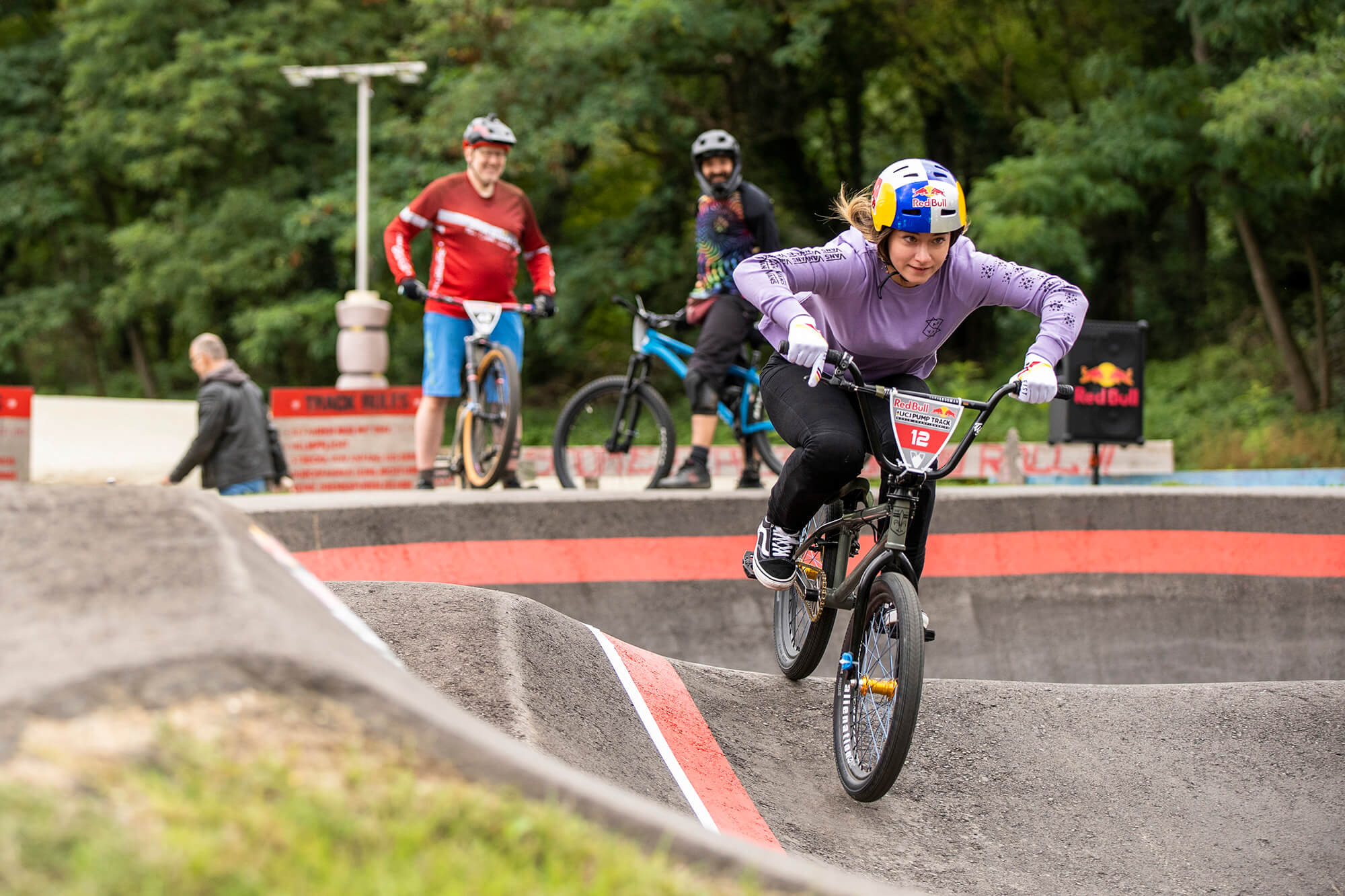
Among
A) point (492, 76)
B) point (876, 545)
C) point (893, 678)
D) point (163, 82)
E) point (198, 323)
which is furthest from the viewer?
point (198, 323)

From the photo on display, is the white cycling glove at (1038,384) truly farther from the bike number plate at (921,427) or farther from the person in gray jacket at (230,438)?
the person in gray jacket at (230,438)

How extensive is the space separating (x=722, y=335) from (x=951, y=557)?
6.58ft

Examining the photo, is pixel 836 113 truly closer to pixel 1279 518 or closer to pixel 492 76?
pixel 492 76

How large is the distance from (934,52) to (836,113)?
3196 mm

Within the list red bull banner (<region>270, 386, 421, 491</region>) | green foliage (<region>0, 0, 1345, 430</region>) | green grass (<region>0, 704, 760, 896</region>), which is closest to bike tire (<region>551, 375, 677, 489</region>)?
red bull banner (<region>270, 386, 421, 491</region>)

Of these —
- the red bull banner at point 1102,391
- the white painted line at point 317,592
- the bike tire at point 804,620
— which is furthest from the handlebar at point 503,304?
the white painted line at point 317,592

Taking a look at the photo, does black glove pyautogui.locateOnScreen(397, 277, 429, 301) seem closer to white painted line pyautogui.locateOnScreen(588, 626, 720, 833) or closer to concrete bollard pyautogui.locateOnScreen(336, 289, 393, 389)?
white painted line pyautogui.locateOnScreen(588, 626, 720, 833)

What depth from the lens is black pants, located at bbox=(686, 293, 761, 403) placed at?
7.67m

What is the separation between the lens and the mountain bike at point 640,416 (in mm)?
7875

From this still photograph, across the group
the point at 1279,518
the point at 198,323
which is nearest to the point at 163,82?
the point at 198,323

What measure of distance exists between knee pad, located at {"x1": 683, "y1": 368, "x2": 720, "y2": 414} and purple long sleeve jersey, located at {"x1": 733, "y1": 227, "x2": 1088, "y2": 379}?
3198 mm

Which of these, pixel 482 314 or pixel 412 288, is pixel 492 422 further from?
pixel 412 288

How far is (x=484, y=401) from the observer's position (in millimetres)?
7887

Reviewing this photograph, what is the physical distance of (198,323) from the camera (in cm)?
2625
